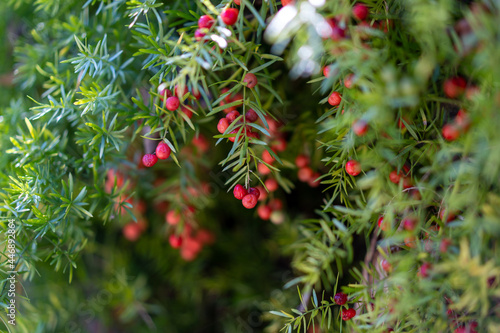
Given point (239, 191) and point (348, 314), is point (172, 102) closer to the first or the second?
point (239, 191)

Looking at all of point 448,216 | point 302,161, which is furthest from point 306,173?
point 448,216

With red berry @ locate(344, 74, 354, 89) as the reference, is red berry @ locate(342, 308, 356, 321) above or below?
below

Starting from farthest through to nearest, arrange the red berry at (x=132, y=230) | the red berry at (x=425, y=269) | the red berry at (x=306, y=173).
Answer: the red berry at (x=132, y=230)
the red berry at (x=306, y=173)
the red berry at (x=425, y=269)

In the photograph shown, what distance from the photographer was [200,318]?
3.91 ft

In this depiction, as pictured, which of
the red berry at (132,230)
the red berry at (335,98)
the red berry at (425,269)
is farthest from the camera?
the red berry at (132,230)

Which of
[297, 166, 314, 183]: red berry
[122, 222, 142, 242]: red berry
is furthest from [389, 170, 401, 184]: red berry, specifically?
[122, 222, 142, 242]: red berry

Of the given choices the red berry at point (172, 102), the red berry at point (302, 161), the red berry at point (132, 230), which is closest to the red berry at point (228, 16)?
the red berry at point (172, 102)

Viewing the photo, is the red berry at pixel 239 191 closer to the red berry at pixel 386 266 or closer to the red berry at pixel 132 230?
the red berry at pixel 386 266

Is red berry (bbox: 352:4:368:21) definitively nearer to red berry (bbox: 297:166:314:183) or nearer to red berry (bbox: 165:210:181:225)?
red berry (bbox: 297:166:314:183)

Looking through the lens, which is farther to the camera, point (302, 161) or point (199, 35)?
point (302, 161)

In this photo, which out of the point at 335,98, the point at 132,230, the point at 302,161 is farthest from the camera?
the point at 132,230

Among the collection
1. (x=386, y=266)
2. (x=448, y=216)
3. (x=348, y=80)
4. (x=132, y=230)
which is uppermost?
(x=348, y=80)

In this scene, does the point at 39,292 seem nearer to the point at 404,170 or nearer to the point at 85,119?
the point at 85,119

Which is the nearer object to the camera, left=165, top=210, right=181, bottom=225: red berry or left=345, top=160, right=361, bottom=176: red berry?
left=345, top=160, right=361, bottom=176: red berry
